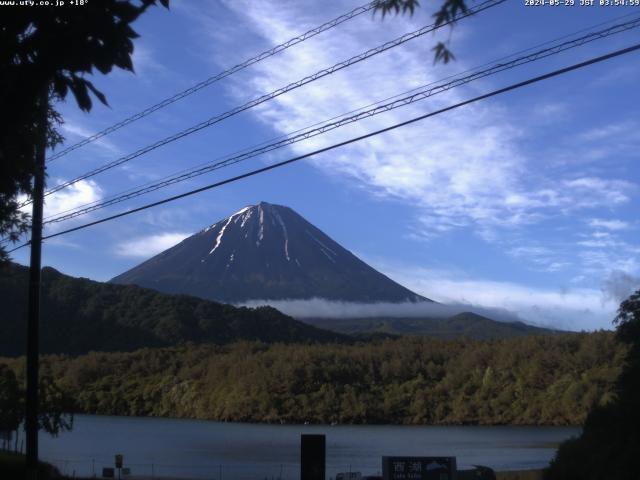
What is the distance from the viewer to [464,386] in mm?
99875

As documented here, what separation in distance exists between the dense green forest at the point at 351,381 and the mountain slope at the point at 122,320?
6.81 meters

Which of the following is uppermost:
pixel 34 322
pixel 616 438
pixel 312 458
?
pixel 34 322

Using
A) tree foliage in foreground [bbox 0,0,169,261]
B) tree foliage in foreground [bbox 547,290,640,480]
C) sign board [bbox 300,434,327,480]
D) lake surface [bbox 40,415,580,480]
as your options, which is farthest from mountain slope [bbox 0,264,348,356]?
tree foliage in foreground [bbox 0,0,169,261]

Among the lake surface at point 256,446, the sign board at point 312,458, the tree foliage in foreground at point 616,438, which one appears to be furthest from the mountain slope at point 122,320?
the sign board at point 312,458

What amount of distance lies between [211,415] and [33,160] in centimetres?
9390

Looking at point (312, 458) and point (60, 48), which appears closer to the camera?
point (60, 48)

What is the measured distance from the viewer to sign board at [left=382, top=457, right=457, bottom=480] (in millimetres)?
18688

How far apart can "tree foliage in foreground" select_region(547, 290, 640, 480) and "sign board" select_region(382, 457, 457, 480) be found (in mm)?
6832

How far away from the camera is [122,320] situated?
4909 inches

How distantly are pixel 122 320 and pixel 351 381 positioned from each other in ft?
130

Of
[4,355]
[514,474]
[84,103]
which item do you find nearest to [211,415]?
[4,355]

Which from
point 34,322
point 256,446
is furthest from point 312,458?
point 256,446

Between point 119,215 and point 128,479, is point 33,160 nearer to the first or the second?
point 119,215

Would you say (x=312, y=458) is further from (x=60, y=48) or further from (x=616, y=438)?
(x=616, y=438)
